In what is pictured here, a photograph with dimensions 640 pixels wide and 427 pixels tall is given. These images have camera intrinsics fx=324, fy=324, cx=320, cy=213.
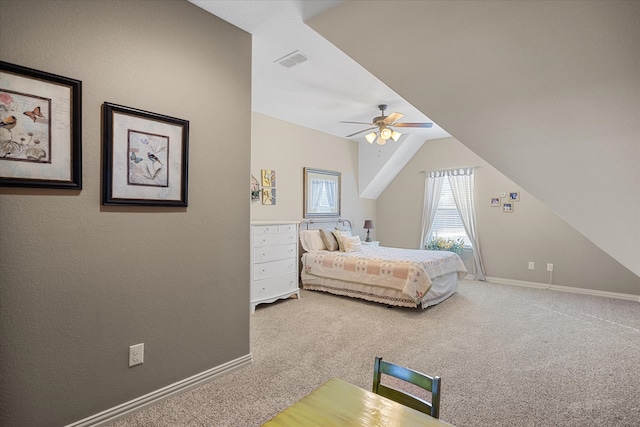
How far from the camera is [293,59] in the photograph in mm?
3115

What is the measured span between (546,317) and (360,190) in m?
→ 3.92

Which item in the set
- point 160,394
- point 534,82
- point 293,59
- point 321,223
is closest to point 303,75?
point 293,59

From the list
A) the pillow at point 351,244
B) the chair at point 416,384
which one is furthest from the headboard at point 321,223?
the chair at point 416,384

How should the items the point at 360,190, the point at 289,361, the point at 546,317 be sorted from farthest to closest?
the point at 360,190
the point at 546,317
the point at 289,361

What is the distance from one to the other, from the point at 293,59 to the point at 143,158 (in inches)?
69.5

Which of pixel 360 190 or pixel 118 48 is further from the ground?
pixel 118 48

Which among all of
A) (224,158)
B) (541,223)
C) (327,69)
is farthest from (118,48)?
(541,223)

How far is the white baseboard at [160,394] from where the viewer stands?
6.14ft

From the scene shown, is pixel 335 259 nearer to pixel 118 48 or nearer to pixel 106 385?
pixel 106 385

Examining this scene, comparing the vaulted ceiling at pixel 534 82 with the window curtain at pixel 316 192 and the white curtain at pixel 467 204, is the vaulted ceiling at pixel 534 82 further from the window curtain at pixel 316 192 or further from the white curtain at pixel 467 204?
the white curtain at pixel 467 204

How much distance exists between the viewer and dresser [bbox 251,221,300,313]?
4.11 meters

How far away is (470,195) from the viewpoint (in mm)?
5996

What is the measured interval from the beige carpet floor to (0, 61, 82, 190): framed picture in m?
1.49

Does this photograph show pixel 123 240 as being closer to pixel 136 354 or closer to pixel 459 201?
pixel 136 354
